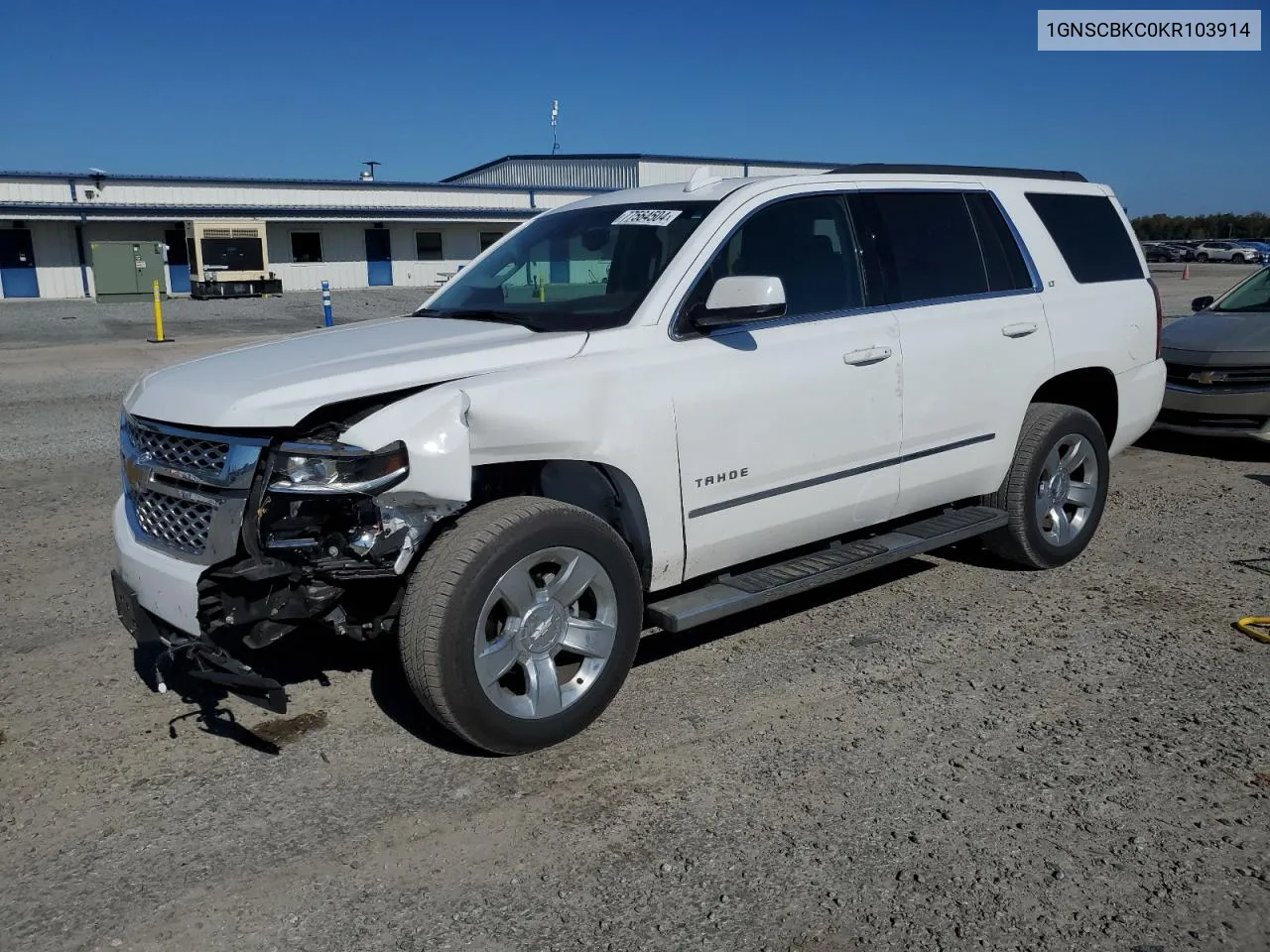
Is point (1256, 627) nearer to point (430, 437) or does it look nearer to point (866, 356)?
point (866, 356)

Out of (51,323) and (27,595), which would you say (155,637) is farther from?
(51,323)

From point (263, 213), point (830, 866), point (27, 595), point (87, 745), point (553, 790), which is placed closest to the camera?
point (830, 866)

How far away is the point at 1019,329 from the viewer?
5.23 metres

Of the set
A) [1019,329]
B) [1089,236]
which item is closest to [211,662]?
[1019,329]

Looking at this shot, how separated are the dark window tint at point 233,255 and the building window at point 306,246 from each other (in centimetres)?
367

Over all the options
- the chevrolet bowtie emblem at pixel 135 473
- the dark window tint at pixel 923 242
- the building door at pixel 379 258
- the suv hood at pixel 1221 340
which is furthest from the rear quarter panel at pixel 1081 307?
the building door at pixel 379 258

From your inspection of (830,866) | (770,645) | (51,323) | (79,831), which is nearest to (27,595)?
(79,831)

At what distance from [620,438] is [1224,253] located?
209 feet

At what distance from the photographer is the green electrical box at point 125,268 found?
34.2 meters

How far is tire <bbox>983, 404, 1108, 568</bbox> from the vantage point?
211 inches

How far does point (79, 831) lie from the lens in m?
3.33

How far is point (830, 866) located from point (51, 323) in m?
28.5

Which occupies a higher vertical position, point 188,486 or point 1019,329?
point 1019,329

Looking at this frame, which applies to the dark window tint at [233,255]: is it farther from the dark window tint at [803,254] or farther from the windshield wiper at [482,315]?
the dark window tint at [803,254]
